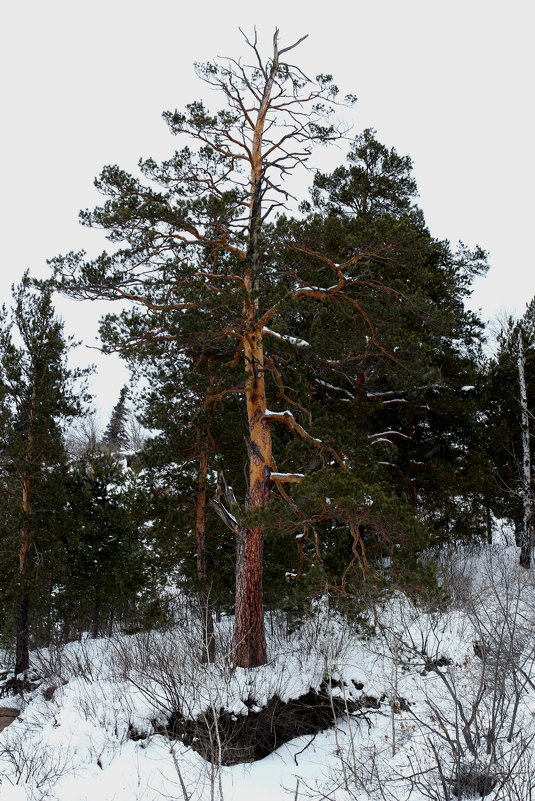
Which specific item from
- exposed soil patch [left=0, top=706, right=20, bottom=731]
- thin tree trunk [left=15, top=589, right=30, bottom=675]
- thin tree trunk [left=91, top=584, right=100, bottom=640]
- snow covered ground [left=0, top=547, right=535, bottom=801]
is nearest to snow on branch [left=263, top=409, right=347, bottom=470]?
snow covered ground [left=0, top=547, right=535, bottom=801]

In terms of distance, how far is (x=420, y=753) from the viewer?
260 inches

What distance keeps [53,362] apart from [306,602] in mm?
11468

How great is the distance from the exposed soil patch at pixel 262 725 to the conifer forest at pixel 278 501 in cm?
4

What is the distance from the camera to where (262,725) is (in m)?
7.91

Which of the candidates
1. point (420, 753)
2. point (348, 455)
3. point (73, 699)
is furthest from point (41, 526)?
point (420, 753)

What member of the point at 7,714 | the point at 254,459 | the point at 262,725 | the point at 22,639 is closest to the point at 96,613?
the point at 22,639

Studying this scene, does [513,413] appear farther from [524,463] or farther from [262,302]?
A: [262,302]

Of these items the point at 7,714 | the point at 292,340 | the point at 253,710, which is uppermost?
the point at 292,340

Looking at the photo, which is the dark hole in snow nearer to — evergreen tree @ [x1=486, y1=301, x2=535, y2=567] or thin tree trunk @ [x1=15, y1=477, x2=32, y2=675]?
evergreen tree @ [x1=486, y1=301, x2=535, y2=567]

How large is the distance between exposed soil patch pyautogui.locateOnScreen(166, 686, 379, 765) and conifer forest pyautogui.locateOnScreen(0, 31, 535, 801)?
0.04 m

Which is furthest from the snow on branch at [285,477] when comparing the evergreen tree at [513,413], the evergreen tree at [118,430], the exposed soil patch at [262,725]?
the evergreen tree at [118,430]

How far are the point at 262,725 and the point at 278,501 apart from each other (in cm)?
326

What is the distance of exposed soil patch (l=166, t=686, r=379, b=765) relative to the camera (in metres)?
7.51

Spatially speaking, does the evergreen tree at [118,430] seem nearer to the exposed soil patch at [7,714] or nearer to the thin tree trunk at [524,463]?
the exposed soil patch at [7,714]
